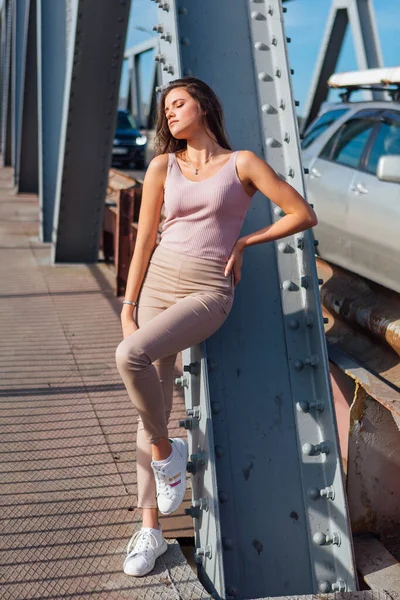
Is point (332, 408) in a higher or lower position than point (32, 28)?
lower

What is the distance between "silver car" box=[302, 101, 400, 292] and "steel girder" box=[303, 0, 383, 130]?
782 centimetres

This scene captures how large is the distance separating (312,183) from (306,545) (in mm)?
4113

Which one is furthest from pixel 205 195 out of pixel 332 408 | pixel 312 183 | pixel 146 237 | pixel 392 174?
pixel 312 183

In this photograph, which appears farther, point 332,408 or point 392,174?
point 392,174

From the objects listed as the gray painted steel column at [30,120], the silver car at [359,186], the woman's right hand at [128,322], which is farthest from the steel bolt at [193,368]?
the gray painted steel column at [30,120]

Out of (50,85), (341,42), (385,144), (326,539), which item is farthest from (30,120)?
(326,539)

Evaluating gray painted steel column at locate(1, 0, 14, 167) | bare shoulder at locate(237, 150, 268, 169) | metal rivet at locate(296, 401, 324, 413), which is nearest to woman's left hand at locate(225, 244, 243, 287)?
bare shoulder at locate(237, 150, 268, 169)

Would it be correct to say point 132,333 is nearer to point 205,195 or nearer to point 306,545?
point 205,195

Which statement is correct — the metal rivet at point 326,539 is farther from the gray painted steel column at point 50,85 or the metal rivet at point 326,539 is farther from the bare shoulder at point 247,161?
the gray painted steel column at point 50,85

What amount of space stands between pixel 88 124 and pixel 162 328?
6226mm

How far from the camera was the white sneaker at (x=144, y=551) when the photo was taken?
3.29 m

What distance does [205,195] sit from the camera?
3.25 metres

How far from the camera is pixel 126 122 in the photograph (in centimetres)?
3028

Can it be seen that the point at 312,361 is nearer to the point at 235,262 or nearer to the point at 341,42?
the point at 235,262
